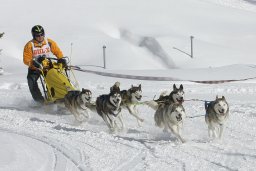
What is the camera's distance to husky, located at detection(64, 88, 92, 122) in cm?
866

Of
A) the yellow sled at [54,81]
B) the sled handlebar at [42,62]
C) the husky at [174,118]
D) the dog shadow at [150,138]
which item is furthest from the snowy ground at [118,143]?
the sled handlebar at [42,62]

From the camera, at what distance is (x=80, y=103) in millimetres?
8734

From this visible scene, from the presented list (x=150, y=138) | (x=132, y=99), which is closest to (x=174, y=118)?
(x=150, y=138)

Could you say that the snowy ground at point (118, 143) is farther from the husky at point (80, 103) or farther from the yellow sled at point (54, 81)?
the yellow sled at point (54, 81)

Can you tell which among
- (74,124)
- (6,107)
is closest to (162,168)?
(74,124)

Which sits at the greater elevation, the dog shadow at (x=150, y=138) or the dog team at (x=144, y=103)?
the dog team at (x=144, y=103)

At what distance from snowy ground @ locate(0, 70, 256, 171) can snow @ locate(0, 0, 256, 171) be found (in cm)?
1

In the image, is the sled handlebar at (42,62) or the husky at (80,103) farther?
the sled handlebar at (42,62)

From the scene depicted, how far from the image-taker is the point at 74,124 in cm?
871

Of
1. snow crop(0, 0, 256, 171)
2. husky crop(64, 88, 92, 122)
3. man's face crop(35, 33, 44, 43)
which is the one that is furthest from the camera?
man's face crop(35, 33, 44, 43)

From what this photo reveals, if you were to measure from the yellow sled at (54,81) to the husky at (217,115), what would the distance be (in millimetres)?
2956

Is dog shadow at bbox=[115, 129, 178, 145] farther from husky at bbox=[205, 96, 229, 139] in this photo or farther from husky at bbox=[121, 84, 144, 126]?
husky at bbox=[121, 84, 144, 126]

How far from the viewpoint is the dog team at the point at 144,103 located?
7137 mm

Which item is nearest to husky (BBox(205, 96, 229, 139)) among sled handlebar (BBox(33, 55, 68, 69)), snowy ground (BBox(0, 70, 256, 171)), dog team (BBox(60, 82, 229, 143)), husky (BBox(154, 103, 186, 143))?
dog team (BBox(60, 82, 229, 143))
